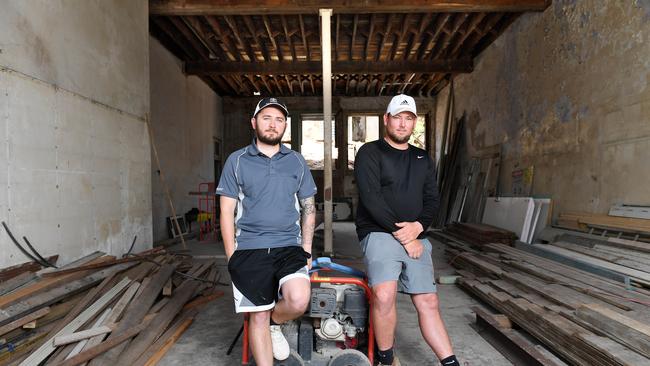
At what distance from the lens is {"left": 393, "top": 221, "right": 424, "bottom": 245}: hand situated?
198 centimetres

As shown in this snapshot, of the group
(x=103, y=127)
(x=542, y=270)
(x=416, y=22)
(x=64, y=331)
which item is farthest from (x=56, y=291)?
(x=416, y=22)

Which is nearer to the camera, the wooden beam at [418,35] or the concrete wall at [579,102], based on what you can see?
the concrete wall at [579,102]

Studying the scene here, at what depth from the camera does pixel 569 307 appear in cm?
251

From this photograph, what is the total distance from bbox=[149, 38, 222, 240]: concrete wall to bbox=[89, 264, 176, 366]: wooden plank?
365 cm

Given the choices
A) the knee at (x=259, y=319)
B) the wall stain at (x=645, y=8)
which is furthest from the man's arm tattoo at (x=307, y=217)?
the wall stain at (x=645, y=8)

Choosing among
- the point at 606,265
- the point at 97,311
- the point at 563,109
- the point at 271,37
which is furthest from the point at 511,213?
the point at 97,311

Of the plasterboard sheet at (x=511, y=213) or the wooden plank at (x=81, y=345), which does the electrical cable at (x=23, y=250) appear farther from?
the plasterboard sheet at (x=511, y=213)

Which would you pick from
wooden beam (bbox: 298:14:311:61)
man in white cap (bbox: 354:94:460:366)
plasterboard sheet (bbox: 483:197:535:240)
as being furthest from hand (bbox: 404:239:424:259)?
wooden beam (bbox: 298:14:311:61)

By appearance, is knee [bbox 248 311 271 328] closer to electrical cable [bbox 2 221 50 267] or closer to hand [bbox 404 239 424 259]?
hand [bbox 404 239 424 259]

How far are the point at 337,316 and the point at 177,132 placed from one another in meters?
6.98

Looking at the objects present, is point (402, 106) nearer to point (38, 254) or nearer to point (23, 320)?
point (23, 320)

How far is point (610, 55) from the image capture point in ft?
13.1

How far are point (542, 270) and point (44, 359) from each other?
12.2 feet

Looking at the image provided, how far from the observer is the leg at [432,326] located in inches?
76.1
